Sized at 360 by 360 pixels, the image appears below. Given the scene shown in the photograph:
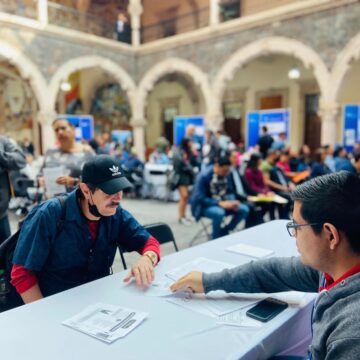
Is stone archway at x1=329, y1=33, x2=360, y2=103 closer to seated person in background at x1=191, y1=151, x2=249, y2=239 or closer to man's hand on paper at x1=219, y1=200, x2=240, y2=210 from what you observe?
seated person in background at x1=191, y1=151, x2=249, y2=239

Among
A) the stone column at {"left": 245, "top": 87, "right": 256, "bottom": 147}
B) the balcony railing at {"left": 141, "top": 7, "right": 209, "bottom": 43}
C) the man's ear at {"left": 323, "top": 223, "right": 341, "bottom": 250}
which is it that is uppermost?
the balcony railing at {"left": 141, "top": 7, "right": 209, "bottom": 43}

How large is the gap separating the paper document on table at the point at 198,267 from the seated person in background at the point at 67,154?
1.81 metres

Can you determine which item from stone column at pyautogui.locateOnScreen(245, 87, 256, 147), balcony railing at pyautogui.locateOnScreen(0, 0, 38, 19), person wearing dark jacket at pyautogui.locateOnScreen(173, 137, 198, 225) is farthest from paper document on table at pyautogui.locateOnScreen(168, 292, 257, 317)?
stone column at pyautogui.locateOnScreen(245, 87, 256, 147)

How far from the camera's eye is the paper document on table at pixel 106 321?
4.36 ft

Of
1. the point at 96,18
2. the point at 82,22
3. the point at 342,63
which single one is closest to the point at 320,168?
the point at 342,63

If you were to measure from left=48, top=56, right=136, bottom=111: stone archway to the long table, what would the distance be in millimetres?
10991

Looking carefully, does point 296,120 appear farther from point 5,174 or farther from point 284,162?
point 5,174

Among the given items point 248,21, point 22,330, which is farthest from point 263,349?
point 248,21

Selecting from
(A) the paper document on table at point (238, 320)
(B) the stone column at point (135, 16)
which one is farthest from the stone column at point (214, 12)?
(A) the paper document on table at point (238, 320)

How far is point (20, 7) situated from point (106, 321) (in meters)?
13.1

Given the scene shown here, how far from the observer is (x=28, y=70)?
1090 centimetres

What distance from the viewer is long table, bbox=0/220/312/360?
122 cm

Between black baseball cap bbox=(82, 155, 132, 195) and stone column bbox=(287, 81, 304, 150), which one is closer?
black baseball cap bbox=(82, 155, 132, 195)

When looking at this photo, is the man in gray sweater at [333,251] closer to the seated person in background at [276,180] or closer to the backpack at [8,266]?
the backpack at [8,266]
